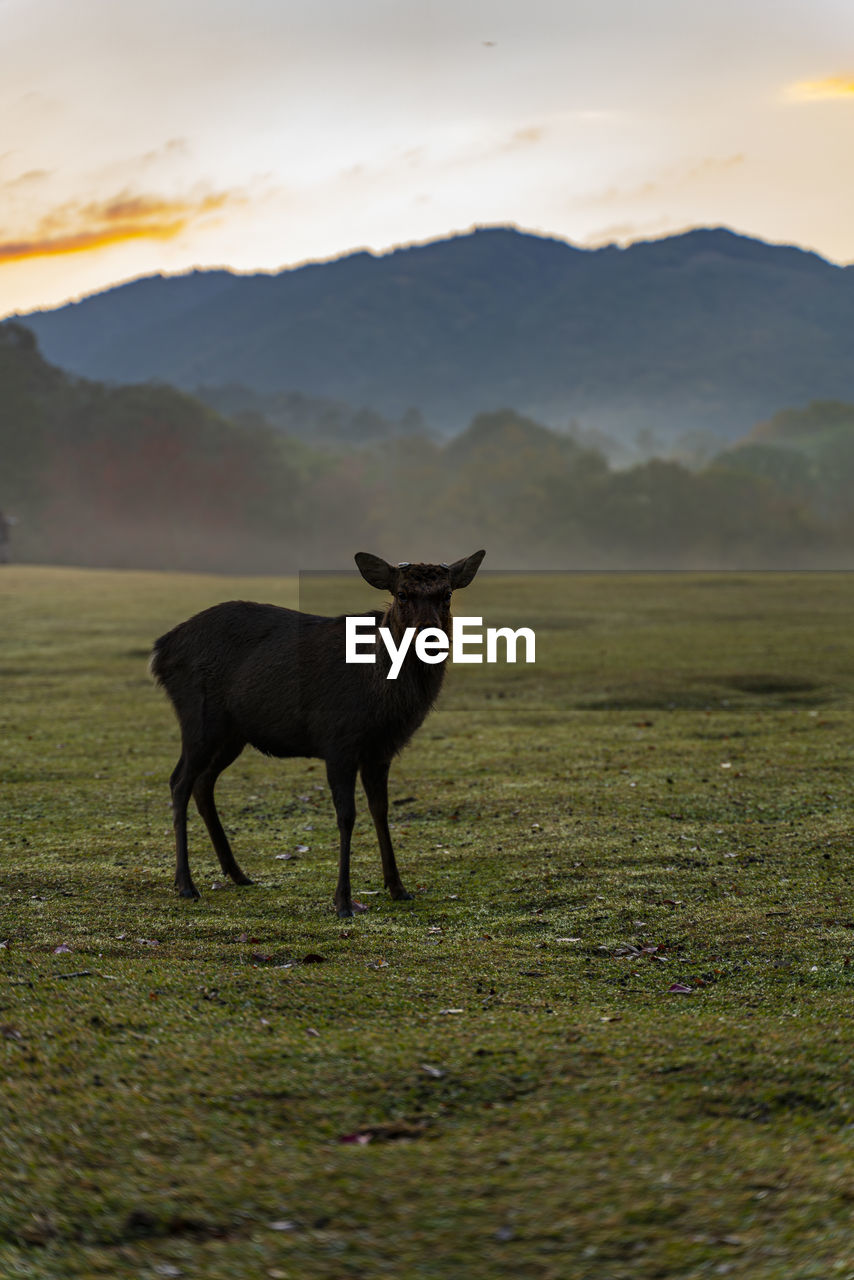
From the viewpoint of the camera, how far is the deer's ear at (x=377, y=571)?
7777 mm

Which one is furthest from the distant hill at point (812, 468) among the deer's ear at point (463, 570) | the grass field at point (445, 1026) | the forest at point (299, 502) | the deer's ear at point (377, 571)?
the deer's ear at point (377, 571)

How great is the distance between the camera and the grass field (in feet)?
12.1

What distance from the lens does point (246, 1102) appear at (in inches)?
177

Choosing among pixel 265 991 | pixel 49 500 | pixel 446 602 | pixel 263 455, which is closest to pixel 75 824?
pixel 446 602

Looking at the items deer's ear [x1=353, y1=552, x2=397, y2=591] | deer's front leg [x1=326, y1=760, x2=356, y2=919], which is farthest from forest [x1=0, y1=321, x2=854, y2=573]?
deer's ear [x1=353, y1=552, x2=397, y2=591]

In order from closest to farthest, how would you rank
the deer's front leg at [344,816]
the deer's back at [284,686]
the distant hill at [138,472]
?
1. the deer's front leg at [344,816]
2. the deer's back at [284,686]
3. the distant hill at [138,472]

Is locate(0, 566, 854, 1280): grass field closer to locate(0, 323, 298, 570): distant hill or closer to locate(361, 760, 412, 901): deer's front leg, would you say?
locate(361, 760, 412, 901): deer's front leg

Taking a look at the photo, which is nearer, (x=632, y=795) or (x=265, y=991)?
(x=265, y=991)

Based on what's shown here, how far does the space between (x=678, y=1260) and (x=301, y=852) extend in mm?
6549

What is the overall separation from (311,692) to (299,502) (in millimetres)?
111869

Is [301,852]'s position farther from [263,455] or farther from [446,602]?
[263,455]

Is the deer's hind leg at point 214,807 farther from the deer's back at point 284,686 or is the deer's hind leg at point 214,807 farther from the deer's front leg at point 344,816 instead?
the deer's front leg at point 344,816

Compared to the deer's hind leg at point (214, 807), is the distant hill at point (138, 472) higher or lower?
higher

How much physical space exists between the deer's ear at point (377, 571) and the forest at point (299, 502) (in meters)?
93.5
